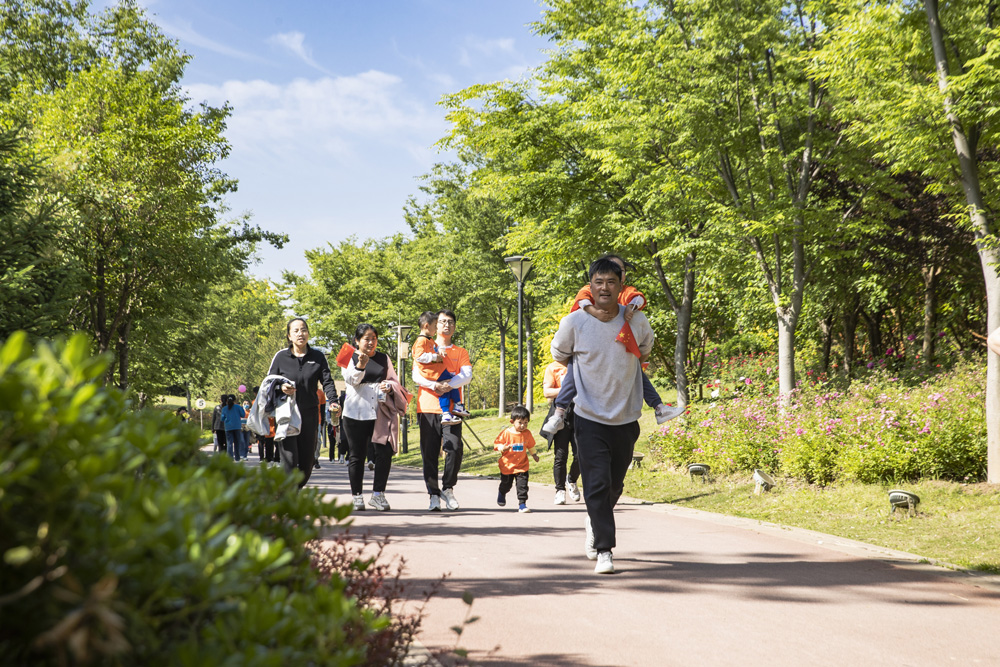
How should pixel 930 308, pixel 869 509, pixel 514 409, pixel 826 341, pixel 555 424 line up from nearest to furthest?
1. pixel 555 424
2. pixel 869 509
3. pixel 514 409
4. pixel 930 308
5. pixel 826 341

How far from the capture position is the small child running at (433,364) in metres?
8.88

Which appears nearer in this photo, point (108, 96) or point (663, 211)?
point (663, 211)

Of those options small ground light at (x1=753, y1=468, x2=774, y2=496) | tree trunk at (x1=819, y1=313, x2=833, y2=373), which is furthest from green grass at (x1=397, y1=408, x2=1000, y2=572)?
tree trunk at (x1=819, y1=313, x2=833, y2=373)

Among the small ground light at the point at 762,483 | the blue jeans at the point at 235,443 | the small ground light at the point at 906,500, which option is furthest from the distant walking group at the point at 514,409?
the blue jeans at the point at 235,443

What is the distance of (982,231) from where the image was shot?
9.79 m

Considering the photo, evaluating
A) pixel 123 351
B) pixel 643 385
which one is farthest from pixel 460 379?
pixel 123 351

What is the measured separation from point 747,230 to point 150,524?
39.4ft

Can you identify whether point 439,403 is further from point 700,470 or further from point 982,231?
point 982,231

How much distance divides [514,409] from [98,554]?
27.5 feet

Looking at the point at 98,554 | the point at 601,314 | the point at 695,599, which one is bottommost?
the point at 695,599

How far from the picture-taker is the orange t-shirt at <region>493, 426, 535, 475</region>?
9555mm

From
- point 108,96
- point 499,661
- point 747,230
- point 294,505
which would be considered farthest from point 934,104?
point 108,96

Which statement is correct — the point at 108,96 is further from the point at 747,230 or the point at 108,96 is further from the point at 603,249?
the point at 747,230

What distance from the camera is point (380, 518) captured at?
8352mm
